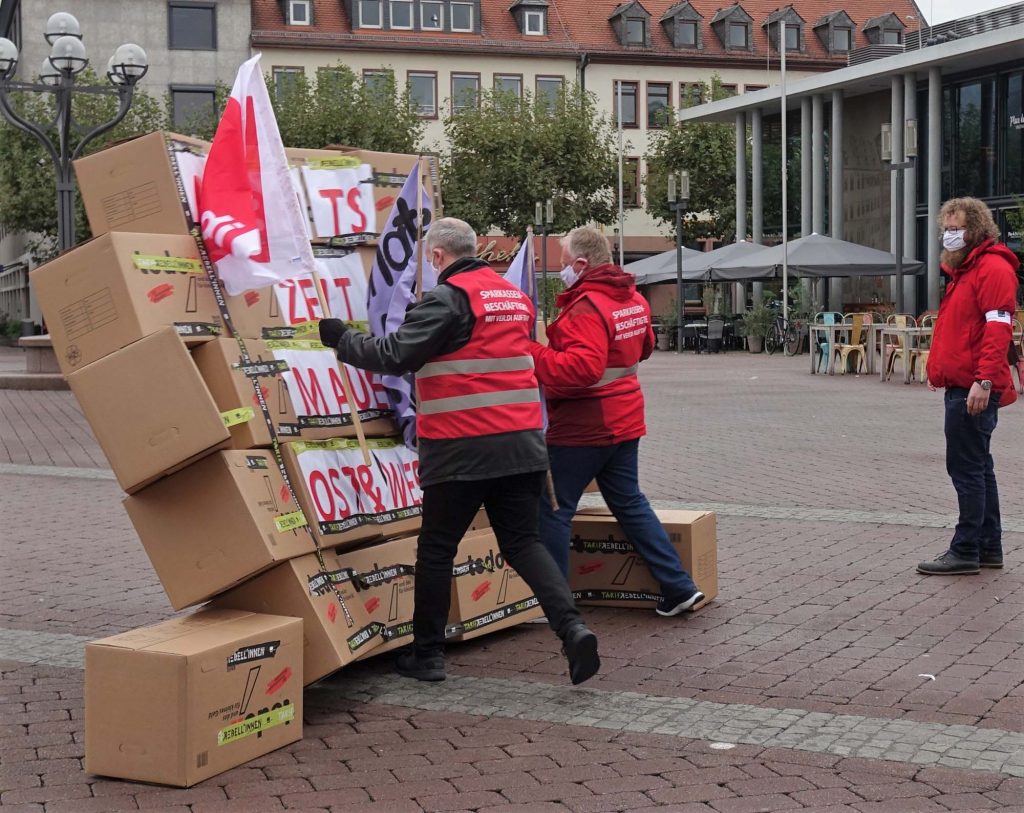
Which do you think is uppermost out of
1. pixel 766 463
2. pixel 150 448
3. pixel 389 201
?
pixel 389 201

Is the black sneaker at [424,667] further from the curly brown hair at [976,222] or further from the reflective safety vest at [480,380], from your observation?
the curly brown hair at [976,222]

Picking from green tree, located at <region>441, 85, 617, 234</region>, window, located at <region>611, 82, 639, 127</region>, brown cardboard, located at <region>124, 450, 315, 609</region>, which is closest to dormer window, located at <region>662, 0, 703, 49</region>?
window, located at <region>611, 82, 639, 127</region>

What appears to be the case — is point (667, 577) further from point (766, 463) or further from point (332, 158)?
point (766, 463)

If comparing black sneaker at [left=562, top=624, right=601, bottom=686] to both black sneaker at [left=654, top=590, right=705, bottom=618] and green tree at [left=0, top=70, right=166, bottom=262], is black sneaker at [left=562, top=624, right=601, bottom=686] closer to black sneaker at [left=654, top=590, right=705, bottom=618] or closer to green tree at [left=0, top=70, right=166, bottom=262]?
black sneaker at [left=654, top=590, right=705, bottom=618]

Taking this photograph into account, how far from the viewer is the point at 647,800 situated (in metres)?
4.34

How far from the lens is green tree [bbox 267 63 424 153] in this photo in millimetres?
50938

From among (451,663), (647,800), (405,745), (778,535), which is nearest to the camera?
(647,800)

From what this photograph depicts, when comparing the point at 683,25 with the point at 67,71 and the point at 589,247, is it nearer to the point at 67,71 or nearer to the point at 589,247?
the point at 67,71

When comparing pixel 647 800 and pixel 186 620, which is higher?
pixel 186 620

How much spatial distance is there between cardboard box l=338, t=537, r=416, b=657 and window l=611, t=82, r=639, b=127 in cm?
5796

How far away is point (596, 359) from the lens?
6.18 metres

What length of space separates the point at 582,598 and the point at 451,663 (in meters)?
1.18

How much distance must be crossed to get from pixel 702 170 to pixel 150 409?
172 ft

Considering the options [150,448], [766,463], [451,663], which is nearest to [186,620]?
[150,448]
